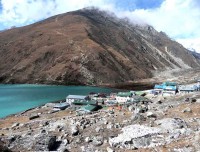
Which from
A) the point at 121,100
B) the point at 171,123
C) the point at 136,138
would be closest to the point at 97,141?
the point at 136,138

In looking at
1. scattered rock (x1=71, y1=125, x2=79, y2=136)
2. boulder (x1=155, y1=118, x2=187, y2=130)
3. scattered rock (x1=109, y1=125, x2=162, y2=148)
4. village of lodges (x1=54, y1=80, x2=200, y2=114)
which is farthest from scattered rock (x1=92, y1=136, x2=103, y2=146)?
village of lodges (x1=54, y1=80, x2=200, y2=114)

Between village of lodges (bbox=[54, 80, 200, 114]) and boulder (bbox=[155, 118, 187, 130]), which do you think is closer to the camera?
boulder (bbox=[155, 118, 187, 130])

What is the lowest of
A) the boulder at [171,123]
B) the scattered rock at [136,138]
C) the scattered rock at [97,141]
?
the scattered rock at [97,141]

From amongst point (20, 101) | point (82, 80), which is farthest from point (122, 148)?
point (82, 80)

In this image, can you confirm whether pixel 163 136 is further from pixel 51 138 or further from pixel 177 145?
pixel 51 138

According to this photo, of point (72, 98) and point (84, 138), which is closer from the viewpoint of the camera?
point (84, 138)

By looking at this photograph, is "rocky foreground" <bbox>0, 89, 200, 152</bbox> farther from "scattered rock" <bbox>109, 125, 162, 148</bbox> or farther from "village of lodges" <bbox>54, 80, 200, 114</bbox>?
"village of lodges" <bbox>54, 80, 200, 114</bbox>

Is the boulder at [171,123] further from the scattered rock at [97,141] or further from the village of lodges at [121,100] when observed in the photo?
the village of lodges at [121,100]

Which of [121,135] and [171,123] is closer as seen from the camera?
[121,135]

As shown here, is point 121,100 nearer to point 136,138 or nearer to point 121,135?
point 121,135

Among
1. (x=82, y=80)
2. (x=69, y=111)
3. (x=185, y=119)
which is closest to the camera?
(x=185, y=119)

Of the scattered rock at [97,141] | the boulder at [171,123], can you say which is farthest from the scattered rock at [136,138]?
the boulder at [171,123]
